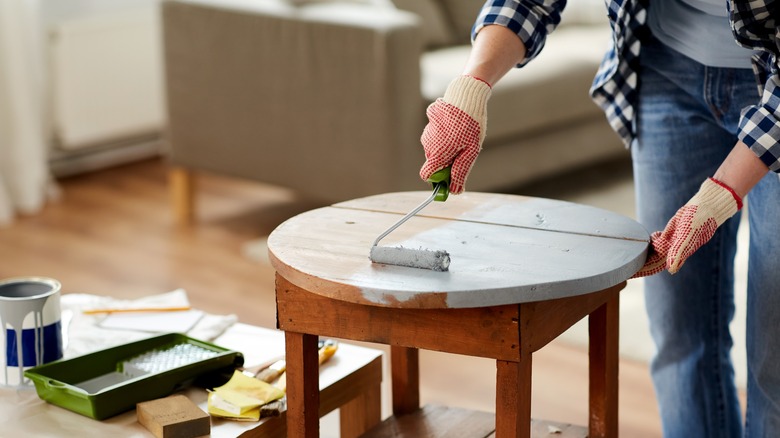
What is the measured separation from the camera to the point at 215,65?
3.01 m

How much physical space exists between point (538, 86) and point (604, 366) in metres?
1.89

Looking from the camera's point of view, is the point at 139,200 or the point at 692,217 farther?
the point at 139,200

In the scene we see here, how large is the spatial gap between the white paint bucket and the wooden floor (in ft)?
2.71

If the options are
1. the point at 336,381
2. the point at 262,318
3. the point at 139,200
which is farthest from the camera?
the point at 139,200

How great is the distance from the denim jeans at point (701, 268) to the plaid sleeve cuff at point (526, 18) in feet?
0.43

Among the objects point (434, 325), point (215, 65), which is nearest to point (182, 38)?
point (215, 65)

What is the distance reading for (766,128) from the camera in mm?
1159

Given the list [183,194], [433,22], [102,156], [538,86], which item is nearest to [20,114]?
[102,156]

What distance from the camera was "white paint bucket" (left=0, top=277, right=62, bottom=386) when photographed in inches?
53.3

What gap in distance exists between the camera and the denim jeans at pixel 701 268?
4.25 ft

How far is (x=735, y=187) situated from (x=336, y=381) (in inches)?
21.4

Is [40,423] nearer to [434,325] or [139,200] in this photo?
[434,325]

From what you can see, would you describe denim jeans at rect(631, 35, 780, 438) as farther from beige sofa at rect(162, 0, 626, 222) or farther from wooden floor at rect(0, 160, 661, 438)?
beige sofa at rect(162, 0, 626, 222)

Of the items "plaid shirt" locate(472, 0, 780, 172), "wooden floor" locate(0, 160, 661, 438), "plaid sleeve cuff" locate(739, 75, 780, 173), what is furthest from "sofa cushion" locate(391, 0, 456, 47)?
"plaid sleeve cuff" locate(739, 75, 780, 173)
